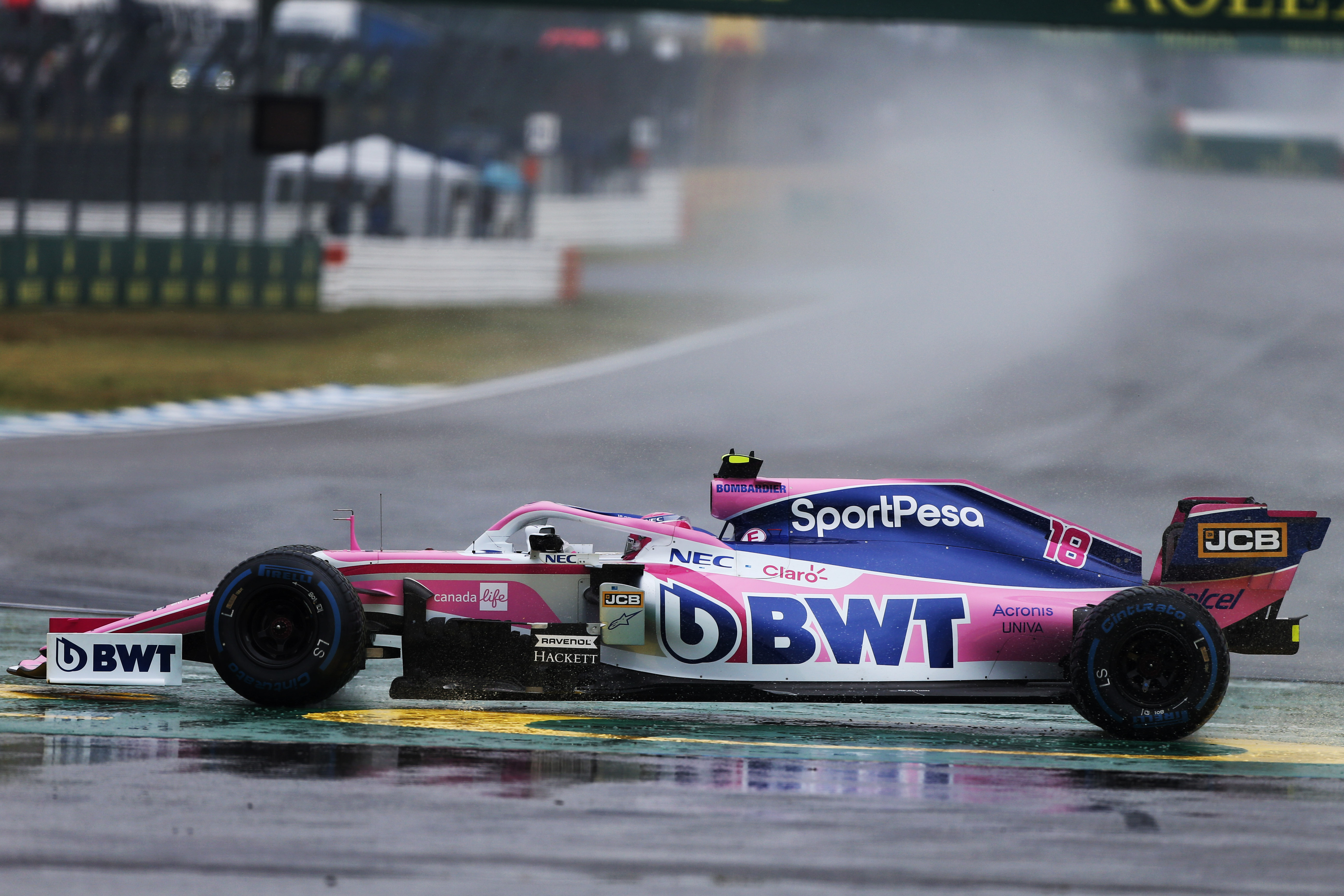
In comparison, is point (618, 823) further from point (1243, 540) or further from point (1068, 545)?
point (1243, 540)

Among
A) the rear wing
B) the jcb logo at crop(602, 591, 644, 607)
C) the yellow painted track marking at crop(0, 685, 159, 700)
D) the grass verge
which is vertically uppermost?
the grass verge

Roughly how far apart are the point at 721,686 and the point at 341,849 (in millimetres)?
2574

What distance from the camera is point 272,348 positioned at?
23.2 m

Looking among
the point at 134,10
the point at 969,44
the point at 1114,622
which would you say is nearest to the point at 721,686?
the point at 1114,622

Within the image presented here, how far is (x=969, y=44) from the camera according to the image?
45719mm

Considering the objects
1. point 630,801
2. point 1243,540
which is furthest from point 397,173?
point 630,801

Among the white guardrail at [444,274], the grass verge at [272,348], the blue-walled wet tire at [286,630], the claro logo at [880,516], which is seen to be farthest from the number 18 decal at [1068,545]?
the white guardrail at [444,274]

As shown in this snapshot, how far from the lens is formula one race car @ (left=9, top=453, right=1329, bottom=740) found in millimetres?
7852

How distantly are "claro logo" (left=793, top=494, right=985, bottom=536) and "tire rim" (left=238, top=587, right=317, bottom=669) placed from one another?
91.8 inches

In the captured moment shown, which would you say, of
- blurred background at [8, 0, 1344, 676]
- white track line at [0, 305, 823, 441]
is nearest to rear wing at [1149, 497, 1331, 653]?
blurred background at [8, 0, 1344, 676]

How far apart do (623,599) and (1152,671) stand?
94.2 inches

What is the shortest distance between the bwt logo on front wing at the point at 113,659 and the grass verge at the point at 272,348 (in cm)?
1120

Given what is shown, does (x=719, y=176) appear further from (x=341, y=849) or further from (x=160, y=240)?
(x=341, y=849)

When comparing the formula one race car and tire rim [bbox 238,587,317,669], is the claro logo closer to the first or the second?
the formula one race car
